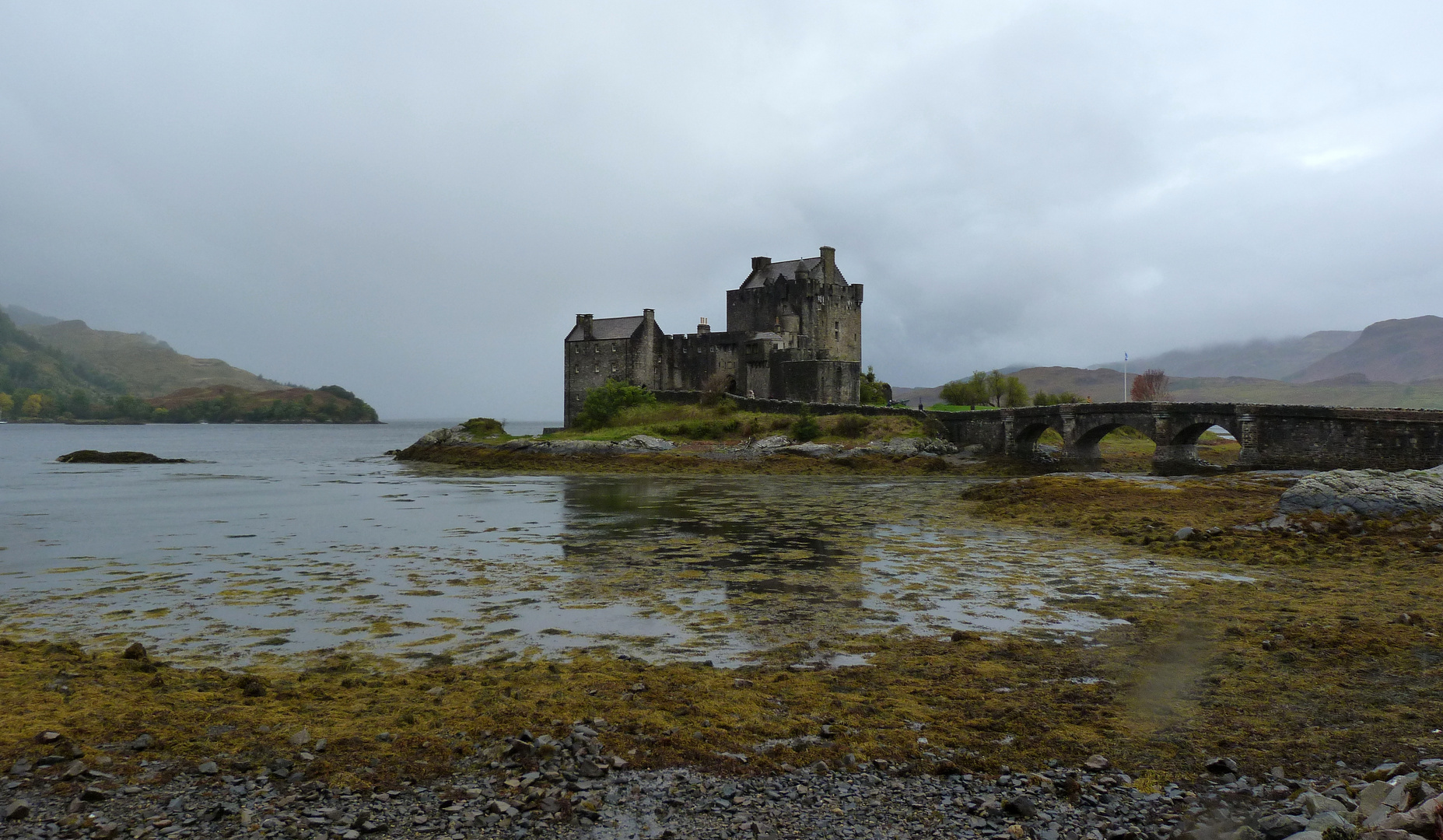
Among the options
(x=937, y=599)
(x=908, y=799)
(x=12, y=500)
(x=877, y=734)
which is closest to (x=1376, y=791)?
(x=908, y=799)

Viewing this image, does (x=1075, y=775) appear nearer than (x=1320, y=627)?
Yes

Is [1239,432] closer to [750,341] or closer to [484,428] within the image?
[750,341]

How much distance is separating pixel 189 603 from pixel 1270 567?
19.0 metres

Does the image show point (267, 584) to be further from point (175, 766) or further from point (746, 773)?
point (746, 773)

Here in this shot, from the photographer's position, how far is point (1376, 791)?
5203 millimetres

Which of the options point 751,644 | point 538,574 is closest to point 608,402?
point 538,574

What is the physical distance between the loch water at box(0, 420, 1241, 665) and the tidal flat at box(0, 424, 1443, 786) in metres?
0.11

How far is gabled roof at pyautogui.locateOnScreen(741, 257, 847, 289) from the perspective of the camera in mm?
65125

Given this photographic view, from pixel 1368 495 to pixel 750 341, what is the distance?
154ft

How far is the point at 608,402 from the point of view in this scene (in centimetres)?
6259

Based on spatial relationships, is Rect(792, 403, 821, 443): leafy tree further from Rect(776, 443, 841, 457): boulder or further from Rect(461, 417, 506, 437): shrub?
Rect(461, 417, 506, 437): shrub

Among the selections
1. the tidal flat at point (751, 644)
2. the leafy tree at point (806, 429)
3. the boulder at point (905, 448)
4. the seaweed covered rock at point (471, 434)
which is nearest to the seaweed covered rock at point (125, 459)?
the seaweed covered rock at point (471, 434)

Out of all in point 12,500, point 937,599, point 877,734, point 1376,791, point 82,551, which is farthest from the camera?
point 12,500

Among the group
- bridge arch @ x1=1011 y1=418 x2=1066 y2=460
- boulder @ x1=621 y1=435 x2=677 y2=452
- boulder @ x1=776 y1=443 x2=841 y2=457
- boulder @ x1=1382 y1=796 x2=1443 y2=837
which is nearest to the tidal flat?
boulder @ x1=1382 y1=796 x2=1443 y2=837
